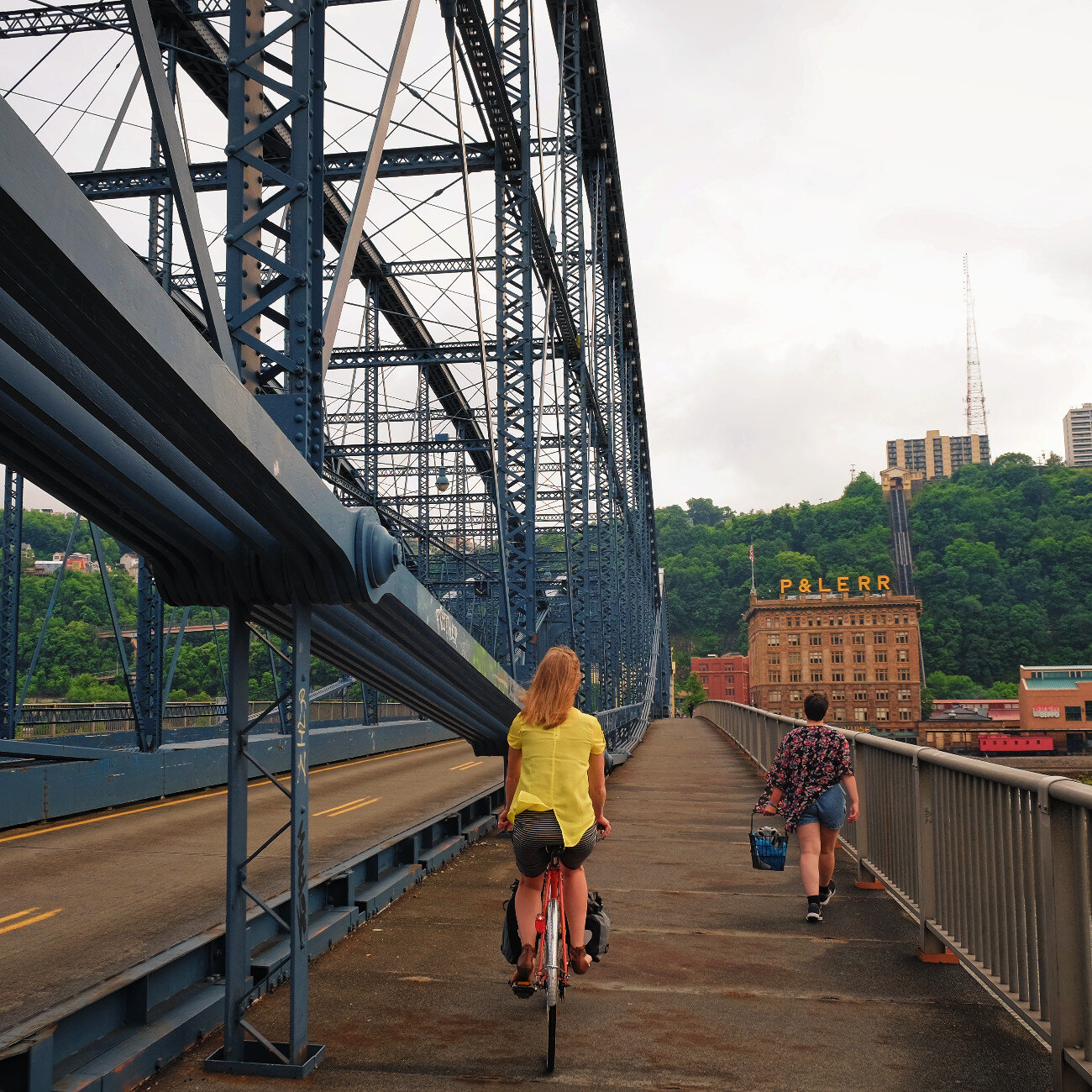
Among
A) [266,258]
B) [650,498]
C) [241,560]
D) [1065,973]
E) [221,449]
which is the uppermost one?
[650,498]

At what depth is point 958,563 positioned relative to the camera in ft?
539

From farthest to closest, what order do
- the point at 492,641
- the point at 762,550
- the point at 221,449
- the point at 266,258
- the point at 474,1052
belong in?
the point at 762,550 < the point at 492,641 < the point at 266,258 < the point at 474,1052 < the point at 221,449

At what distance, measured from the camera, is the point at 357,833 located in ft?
42.1

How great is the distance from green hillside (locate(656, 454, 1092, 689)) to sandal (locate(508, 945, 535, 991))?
160477mm

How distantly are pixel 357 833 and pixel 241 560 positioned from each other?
8485 mm

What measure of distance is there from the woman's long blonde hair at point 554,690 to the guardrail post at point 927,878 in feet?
9.21

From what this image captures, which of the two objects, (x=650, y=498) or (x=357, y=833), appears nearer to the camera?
(x=357, y=833)

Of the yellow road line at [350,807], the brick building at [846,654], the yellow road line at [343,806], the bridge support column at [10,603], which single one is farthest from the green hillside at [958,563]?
the bridge support column at [10,603]

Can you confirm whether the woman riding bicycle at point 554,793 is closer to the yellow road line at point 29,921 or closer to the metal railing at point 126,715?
the yellow road line at point 29,921

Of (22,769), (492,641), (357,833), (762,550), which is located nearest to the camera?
Answer: (357,833)

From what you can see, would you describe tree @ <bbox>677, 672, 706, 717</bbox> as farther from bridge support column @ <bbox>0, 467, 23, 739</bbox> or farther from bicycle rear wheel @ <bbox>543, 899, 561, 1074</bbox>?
bicycle rear wheel @ <bbox>543, 899, 561, 1074</bbox>

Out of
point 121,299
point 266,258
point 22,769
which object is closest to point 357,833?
point 22,769

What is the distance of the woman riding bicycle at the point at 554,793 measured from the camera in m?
5.20

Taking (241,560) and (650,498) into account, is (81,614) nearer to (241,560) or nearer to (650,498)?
(650,498)
